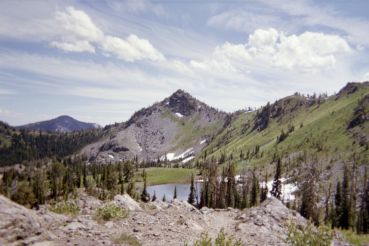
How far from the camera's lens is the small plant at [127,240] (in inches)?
842

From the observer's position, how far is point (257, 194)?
15238cm

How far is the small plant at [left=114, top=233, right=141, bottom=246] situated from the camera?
2138 cm

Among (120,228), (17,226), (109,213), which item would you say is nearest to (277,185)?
(109,213)

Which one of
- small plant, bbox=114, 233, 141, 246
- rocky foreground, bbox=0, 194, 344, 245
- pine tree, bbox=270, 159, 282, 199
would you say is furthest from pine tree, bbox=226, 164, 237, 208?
small plant, bbox=114, 233, 141, 246

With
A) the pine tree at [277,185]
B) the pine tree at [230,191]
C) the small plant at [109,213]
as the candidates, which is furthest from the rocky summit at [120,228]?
the pine tree at [230,191]

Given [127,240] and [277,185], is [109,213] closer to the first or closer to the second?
[127,240]

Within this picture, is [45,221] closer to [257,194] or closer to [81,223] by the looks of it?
[81,223]

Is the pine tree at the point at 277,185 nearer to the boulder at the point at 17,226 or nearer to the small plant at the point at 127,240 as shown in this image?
the small plant at the point at 127,240

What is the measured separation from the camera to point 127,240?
2189 cm

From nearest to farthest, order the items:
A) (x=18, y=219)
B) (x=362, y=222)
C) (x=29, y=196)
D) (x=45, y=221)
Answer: (x=18, y=219)
(x=45, y=221)
(x=362, y=222)
(x=29, y=196)

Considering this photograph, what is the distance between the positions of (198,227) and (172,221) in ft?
7.36

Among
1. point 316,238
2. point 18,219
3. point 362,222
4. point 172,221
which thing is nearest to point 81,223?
point 18,219

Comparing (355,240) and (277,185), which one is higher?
(355,240)

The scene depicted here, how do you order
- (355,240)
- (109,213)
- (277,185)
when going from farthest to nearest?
(277,185) < (355,240) < (109,213)
